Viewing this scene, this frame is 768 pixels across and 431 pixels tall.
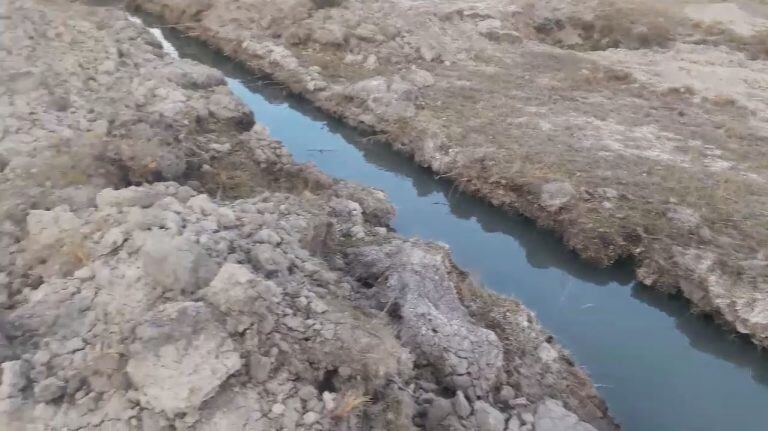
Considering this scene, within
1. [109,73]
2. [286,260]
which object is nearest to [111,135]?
[109,73]

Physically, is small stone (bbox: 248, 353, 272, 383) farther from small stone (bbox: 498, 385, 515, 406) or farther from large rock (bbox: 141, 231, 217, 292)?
small stone (bbox: 498, 385, 515, 406)

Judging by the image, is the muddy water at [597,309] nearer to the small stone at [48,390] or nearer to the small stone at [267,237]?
the small stone at [267,237]

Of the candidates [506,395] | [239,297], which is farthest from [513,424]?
[239,297]

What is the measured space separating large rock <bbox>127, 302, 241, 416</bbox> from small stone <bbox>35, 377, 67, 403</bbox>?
0.63 m

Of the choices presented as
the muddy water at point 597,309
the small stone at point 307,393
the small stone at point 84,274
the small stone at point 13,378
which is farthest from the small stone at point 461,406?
the small stone at point 13,378

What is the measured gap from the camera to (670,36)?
65.3 ft

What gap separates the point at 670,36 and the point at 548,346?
14.4 metres

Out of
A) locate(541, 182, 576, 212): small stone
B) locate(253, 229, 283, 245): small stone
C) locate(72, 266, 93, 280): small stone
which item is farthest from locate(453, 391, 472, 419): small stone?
locate(541, 182, 576, 212): small stone

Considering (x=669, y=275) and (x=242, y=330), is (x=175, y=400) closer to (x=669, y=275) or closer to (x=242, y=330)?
(x=242, y=330)

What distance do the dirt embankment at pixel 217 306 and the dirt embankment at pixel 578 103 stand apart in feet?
10.8

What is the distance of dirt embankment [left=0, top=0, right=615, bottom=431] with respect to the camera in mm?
6012

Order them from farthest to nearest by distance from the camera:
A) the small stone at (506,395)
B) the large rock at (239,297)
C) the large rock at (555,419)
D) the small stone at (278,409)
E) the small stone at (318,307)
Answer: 1. the small stone at (506,395)
2. the large rock at (555,419)
3. the small stone at (318,307)
4. the large rock at (239,297)
5. the small stone at (278,409)

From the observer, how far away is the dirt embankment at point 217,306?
6012 millimetres

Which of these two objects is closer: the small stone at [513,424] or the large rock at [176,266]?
the large rock at [176,266]
